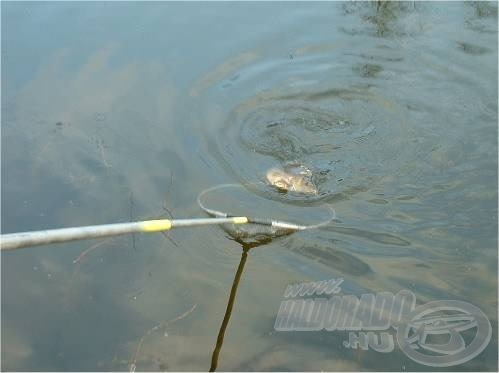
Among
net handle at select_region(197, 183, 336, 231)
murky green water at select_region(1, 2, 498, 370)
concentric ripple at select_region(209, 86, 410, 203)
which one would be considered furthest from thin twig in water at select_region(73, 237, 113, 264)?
concentric ripple at select_region(209, 86, 410, 203)

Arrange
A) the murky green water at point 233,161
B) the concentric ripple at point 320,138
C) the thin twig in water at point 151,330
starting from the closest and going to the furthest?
the thin twig in water at point 151,330, the murky green water at point 233,161, the concentric ripple at point 320,138

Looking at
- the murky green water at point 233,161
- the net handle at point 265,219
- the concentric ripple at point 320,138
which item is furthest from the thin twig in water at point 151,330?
the concentric ripple at point 320,138

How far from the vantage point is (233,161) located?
510 centimetres

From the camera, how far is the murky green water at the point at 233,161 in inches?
145

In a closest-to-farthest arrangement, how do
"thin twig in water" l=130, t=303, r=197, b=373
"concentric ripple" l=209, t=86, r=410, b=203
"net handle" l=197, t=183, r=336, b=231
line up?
"thin twig in water" l=130, t=303, r=197, b=373
"net handle" l=197, t=183, r=336, b=231
"concentric ripple" l=209, t=86, r=410, b=203

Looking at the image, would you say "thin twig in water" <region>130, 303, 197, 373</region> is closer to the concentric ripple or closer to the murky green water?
the murky green water

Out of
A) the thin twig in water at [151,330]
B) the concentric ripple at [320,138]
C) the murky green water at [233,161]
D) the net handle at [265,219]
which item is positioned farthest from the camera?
the concentric ripple at [320,138]

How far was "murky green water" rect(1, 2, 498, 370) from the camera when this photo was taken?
12.1ft

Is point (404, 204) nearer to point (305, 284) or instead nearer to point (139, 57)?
point (305, 284)

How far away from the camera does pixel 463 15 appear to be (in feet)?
23.3

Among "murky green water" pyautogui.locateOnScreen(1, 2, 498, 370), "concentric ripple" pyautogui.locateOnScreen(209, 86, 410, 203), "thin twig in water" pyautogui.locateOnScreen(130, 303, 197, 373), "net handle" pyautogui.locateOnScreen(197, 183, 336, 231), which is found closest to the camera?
"thin twig in water" pyautogui.locateOnScreen(130, 303, 197, 373)

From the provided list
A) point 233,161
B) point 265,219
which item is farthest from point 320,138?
point 265,219

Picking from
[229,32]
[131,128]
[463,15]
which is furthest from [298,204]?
[463,15]

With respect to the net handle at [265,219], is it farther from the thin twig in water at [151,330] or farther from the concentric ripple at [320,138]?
the thin twig in water at [151,330]
